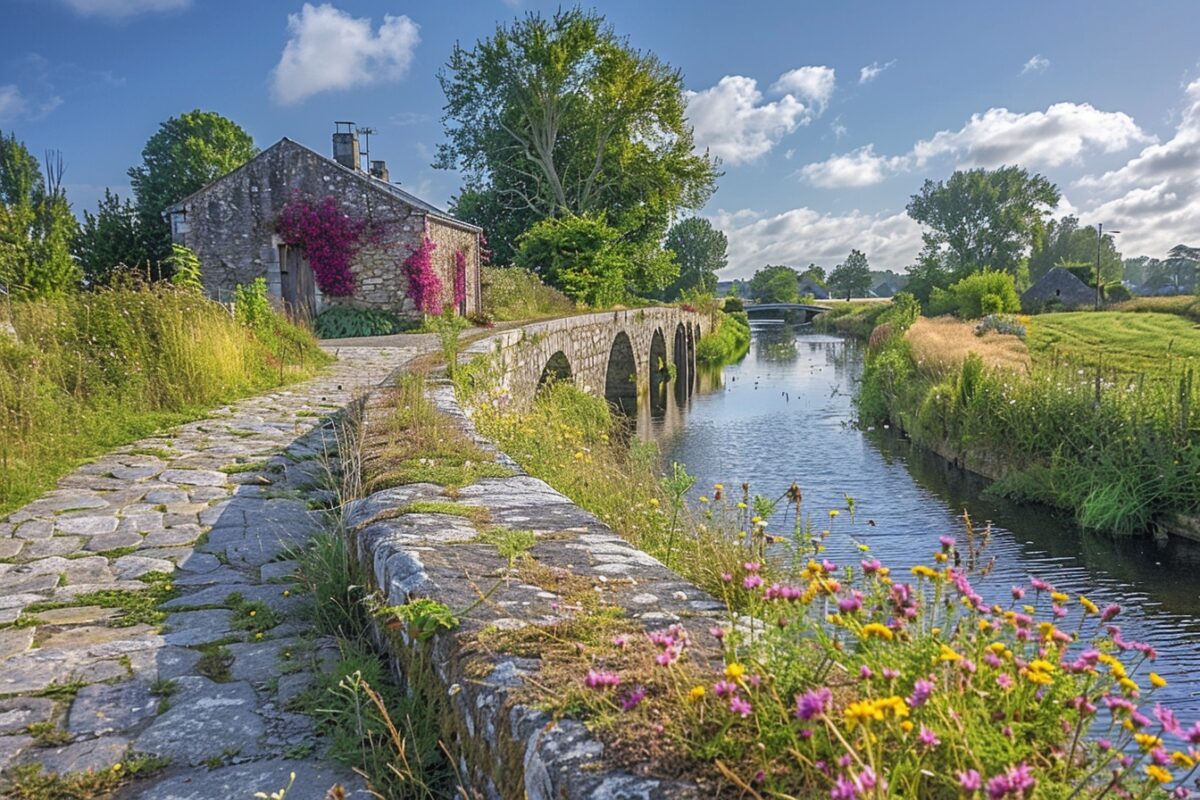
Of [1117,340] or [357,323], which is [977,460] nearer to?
[357,323]

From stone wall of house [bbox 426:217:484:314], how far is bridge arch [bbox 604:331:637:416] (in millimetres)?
4059

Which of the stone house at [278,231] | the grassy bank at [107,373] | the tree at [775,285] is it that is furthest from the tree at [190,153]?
the tree at [775,285]

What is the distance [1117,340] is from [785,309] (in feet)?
183

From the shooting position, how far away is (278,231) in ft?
62.4

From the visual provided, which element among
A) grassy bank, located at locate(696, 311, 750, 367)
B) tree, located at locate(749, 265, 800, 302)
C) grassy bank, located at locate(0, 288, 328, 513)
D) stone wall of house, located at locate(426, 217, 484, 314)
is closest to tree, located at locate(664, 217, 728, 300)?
tree, located at locate(749, 265, 800, 302)

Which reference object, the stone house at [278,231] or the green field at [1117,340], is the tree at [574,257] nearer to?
the stone house at [278,231]

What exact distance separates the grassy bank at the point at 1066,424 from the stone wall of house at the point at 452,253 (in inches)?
407

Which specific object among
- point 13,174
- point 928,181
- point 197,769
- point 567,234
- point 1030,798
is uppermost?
point 928,181

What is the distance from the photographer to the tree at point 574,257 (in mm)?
26609

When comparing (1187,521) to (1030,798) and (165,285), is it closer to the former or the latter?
(1030,798)

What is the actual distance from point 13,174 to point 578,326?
89.8ft

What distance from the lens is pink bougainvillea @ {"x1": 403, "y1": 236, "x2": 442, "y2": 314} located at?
1891 centimetres

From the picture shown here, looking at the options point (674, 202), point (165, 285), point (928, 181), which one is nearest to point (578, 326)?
point (165, 285)

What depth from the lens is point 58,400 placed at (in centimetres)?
673
